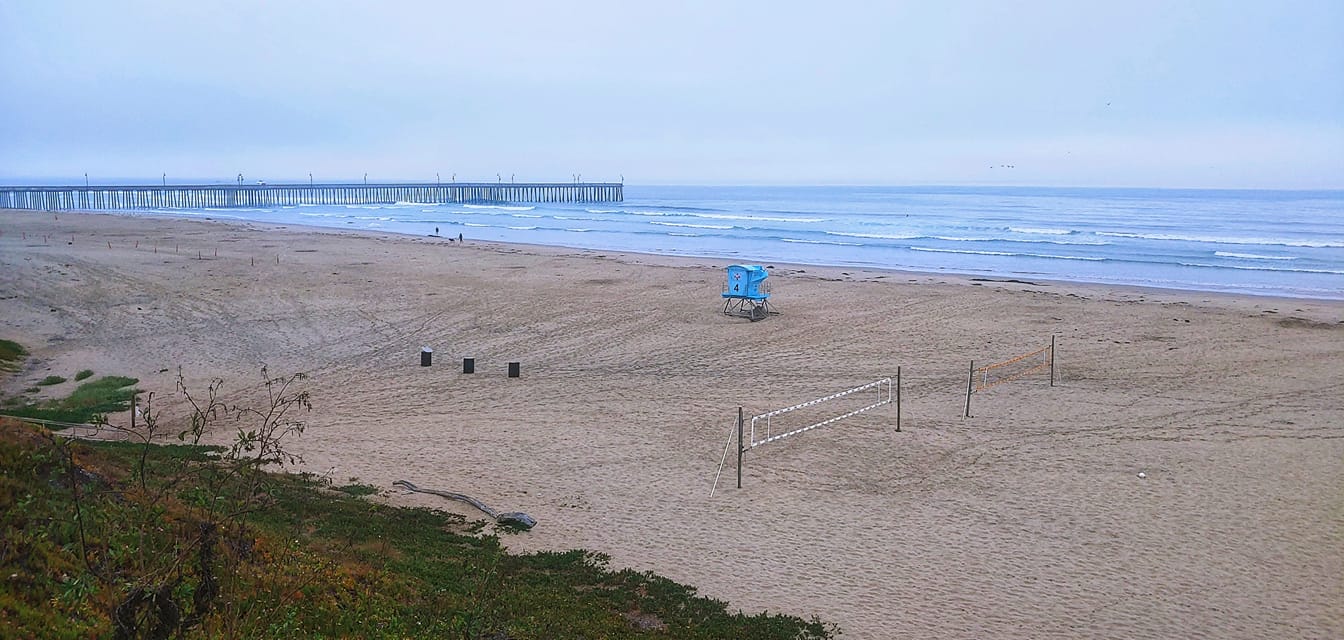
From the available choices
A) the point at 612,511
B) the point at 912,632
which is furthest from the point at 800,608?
the point at 612,511

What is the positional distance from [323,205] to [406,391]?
91.5 metres

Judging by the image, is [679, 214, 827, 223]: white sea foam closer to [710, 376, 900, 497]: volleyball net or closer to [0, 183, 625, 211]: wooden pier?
[0, 183, 625, 211]: wooden pier

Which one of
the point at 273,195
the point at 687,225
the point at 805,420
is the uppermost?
the point at 273,195

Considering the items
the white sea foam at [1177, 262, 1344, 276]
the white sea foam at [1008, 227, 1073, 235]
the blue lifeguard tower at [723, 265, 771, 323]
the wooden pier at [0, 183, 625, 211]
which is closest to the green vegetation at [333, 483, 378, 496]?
the blue lifeguard tower at [723, 265, 771, 323]

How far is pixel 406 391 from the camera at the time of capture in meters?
16.1

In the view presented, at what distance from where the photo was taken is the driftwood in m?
10.1

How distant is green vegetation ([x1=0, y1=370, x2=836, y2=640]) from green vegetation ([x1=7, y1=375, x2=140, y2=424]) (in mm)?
3982

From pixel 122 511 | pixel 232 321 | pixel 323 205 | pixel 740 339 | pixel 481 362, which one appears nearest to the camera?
pixel 122 511

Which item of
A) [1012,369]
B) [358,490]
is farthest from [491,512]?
[1012,369]

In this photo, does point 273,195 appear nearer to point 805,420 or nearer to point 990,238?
point 990,238

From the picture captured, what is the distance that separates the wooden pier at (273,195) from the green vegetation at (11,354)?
76425mm

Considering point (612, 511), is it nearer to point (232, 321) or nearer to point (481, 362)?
point (481, 362)

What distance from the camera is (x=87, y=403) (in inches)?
575

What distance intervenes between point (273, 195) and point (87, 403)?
312 feet
